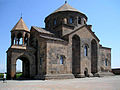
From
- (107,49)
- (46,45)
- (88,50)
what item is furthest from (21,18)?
(107,49)

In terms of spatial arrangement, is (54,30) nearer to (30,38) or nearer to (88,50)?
(30,38)

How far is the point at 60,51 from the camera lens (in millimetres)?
22328

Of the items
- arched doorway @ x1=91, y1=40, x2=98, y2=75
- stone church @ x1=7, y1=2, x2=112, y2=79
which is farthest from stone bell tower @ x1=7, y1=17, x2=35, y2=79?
arched doorway @ x1=91, y1=40, x2=98, y2=75

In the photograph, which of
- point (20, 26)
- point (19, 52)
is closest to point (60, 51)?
point (19, 52)

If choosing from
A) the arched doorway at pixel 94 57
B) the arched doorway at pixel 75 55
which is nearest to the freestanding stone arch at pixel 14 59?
the arched doorway at pixel 75 55

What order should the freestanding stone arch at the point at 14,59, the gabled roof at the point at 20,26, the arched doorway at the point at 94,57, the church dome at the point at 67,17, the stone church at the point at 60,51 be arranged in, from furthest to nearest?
the church dome at the point at 67,17
the arched doorway at the point at 94,57
the gabled roof at the point at 20,26
the stone church at the point at 60,51
the freestanding stone arch at the point at 14,59

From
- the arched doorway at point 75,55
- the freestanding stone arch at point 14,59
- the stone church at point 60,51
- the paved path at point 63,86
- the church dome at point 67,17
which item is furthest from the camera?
the church dome at point 67,17

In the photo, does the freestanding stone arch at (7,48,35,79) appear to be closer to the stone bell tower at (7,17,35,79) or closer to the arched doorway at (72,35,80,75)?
the stone bell tower at (7,17,35,79)

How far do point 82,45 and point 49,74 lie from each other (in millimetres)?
8620

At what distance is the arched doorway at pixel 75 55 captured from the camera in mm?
24531

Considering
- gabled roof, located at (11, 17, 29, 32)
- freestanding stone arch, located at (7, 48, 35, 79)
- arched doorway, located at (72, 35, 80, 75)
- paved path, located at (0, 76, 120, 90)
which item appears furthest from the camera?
arched doorway, located at (72, 35, 80, 75)

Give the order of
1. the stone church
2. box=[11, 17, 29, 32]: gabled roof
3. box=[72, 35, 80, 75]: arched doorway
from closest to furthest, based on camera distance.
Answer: the stone church, box=[11, 17, 29, 32]: gabled roof, box=[72, 35, 80, 75]: arched doorway

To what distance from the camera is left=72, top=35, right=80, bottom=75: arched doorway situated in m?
24.5

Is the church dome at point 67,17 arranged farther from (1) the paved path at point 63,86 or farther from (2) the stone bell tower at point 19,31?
(1) the paved path at point 63,86
